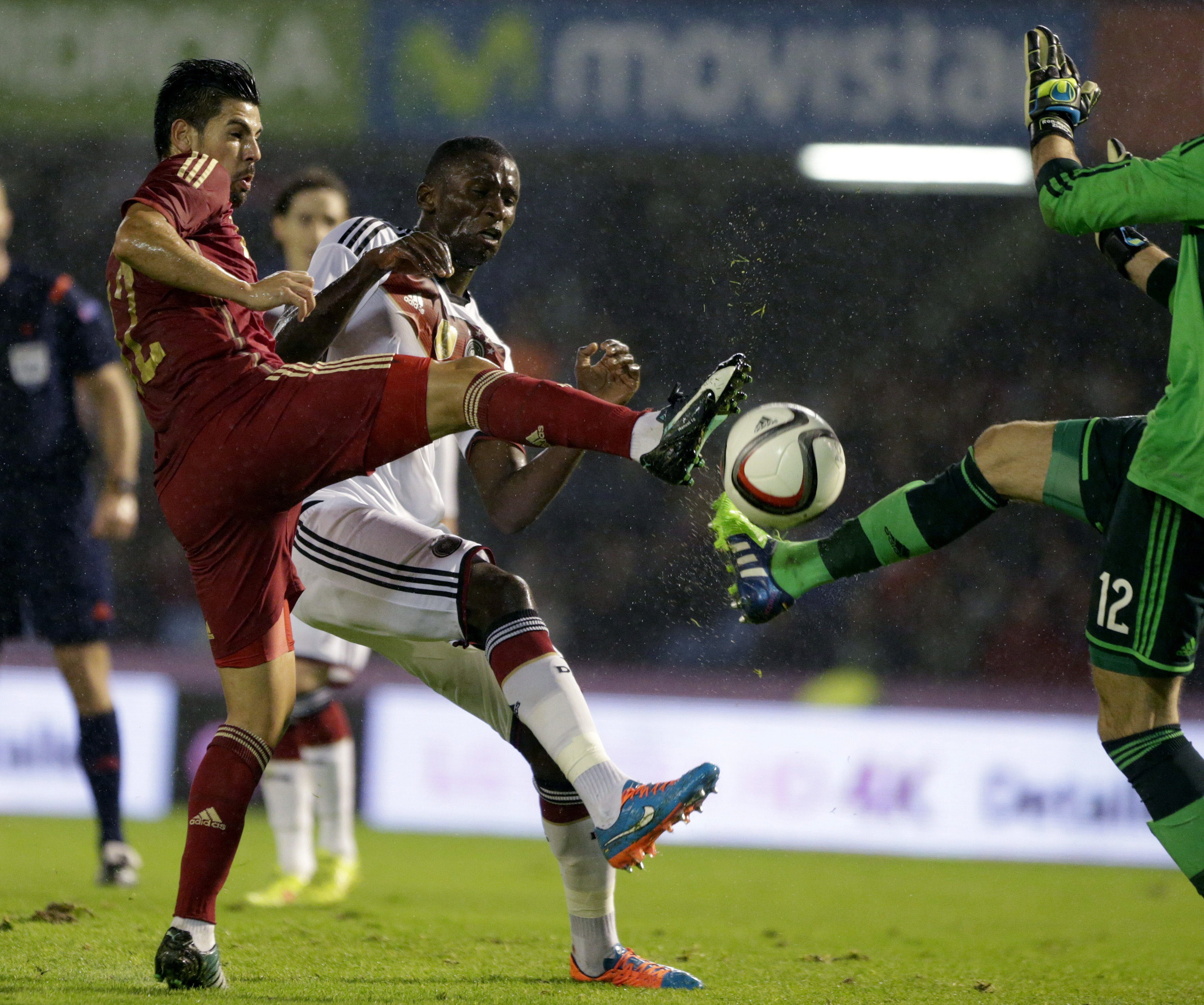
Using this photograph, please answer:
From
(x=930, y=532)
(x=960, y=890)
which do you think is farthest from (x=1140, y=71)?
(x=930, y=532)

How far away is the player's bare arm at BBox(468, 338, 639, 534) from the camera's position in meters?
3.14

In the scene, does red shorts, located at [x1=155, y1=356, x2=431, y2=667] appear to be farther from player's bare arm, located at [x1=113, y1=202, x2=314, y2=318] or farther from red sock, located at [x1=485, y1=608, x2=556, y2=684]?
red sock, located at [x1=485, y1=608, x2=556, y2=684]

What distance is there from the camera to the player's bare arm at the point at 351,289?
282cm

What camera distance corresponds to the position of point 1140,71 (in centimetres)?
645

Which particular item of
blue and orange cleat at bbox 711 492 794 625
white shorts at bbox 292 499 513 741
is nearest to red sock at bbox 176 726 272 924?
white shorts at bbox 292 499 513 741

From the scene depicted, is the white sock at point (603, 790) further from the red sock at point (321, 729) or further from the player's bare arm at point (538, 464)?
the red sock at point (321, 729)

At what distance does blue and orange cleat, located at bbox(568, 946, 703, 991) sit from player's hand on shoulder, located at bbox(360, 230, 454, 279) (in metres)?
1.61

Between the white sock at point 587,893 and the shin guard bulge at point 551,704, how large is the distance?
41cm

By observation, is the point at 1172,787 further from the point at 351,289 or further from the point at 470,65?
the point at 470,65

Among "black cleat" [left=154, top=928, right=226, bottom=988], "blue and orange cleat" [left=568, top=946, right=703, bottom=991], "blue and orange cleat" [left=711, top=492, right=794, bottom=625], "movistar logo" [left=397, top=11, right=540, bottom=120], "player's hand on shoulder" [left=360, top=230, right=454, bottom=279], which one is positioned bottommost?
"blue and orange cleat" [left=568, top=946, right=703, bottom=991]

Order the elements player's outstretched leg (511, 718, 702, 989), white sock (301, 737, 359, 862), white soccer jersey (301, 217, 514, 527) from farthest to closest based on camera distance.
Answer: white sock (301, 737, 359, 862)
white soccer jersey (301, 217, 514, 527)
player's outstretched leg (511, 718, 702, 989)

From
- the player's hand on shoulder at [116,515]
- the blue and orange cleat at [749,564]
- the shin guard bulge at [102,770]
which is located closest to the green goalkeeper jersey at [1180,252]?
the blue and orange cleat at [749,564]

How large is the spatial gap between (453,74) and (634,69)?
3.15ft

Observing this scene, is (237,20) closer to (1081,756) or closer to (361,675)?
(361,675)
